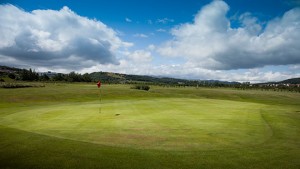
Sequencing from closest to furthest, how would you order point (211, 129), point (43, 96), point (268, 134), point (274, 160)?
point (274, 160) → point (268, 134) → point (211, 129) → point (43, 96)

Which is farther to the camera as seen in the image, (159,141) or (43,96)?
(43,96)

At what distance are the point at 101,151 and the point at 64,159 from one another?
6.50 feet

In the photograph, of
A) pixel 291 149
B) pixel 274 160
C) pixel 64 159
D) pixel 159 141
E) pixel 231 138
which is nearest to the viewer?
pixel 64 159

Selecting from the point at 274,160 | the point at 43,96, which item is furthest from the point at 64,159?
the point at 43,96

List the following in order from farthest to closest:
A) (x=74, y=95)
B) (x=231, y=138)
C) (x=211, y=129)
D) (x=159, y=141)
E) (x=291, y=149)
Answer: (x=74, y=95)
(x=211, y=129)
(x=231, y=138)
(x=159, y=141)
(x=291, y=149)

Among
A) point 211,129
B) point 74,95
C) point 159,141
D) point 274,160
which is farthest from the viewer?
point 74,95

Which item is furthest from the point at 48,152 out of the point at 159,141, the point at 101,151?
the point at 159,141

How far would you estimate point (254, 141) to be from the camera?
605 inches

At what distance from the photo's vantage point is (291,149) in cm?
1346

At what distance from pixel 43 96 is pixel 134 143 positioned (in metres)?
61.8

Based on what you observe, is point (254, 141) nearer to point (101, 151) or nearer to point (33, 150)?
point (101, 151)

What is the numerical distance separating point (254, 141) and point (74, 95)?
66.1 meters

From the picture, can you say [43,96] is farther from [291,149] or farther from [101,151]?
[291,149]

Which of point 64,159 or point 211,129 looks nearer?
point 64,159
